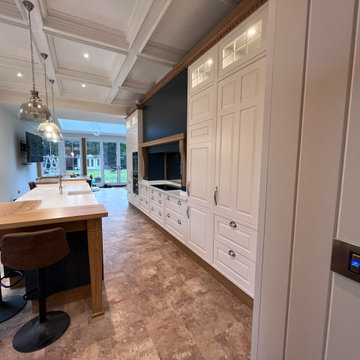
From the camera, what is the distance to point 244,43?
71.4 inches

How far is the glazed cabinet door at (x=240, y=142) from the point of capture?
1.71m

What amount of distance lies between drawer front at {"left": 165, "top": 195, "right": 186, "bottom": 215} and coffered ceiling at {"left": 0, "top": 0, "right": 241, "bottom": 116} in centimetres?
224

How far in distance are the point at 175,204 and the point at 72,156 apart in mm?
8850

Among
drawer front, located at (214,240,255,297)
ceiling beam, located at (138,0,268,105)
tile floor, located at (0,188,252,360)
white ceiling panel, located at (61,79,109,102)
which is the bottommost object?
tile floor, located at (0,188,252,360)

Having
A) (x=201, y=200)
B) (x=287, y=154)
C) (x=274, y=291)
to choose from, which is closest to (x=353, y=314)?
(x=274, y=291)

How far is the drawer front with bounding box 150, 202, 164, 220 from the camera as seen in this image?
3.74 m

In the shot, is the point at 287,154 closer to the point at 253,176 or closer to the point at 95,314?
the point at 253,176

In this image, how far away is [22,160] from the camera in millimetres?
6695

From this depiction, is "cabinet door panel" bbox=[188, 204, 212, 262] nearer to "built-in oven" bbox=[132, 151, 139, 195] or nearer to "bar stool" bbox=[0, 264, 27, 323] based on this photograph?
"bar stool" bbox=[0, 264, 27, 323]

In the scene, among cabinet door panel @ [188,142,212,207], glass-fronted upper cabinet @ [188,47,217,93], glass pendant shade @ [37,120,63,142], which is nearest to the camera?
glass-fronted upper cabinet @ [188,47,217,93]

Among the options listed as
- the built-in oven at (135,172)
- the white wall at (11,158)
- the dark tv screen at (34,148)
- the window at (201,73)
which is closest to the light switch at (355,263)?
the window at (201,73)

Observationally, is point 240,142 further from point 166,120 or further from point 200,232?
point 166,120

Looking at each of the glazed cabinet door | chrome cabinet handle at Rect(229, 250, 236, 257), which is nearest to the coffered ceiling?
the glazed cabinet door

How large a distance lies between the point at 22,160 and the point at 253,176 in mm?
7983
